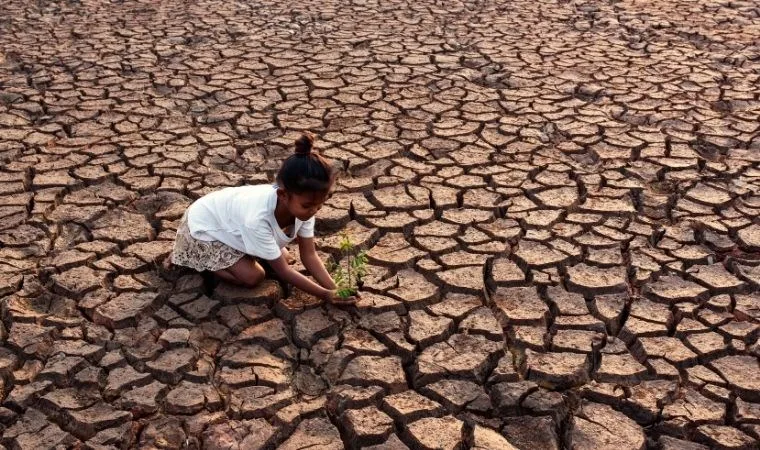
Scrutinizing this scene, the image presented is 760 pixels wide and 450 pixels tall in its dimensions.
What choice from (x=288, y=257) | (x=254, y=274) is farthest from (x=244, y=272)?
(x=288, y=257)

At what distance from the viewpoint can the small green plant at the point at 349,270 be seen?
3.16 m

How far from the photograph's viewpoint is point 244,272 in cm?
322

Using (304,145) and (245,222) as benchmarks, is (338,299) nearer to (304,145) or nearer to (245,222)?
(245,222)

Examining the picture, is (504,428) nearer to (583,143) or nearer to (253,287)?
(253,287)

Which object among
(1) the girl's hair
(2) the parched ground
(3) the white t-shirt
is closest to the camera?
(2) the parched ground

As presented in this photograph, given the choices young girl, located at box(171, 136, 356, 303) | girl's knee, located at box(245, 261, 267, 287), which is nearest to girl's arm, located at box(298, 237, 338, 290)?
young girl, located at box(171, 136, 356, 303)

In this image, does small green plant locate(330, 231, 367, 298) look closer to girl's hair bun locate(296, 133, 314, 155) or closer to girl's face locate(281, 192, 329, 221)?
girl's face locate(281, 192, 329, 221)

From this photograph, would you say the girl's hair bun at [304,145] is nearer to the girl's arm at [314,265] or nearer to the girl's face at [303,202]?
the girl's face at [303,202]

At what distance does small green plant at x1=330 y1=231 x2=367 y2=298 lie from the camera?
3.16m

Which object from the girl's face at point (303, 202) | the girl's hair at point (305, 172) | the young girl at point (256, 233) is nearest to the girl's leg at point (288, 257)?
the young girl at point (256, 233)

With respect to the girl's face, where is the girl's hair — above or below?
above

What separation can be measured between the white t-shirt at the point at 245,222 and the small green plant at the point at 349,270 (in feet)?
0.65

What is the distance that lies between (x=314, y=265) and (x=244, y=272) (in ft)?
0.91

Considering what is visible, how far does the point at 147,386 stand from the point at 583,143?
9.47ft
